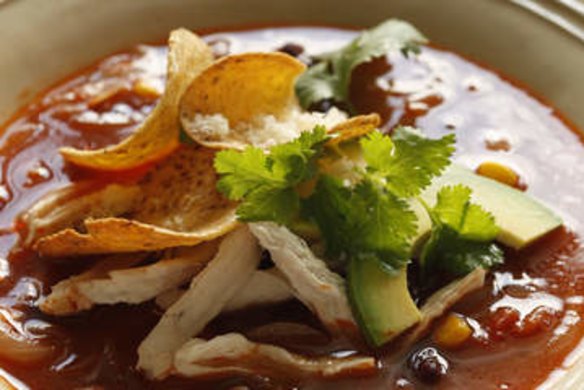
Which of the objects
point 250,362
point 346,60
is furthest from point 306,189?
point 346,60

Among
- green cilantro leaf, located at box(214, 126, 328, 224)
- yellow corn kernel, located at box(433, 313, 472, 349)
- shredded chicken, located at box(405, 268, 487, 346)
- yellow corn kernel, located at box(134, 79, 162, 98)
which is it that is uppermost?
green cilantro leaf, located at box(214, 126, 328, 224)

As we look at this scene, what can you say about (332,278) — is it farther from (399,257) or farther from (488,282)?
(488,282)

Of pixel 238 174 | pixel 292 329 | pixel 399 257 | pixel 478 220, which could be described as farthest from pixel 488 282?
pixel 238 174

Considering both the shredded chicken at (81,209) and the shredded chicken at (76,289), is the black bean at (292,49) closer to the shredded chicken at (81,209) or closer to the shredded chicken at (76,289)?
the shredded chicken at (81,209)

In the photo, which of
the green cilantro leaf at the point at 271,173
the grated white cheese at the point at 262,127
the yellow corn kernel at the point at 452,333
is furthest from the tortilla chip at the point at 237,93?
the yellow corn kernel at the point at 452,333

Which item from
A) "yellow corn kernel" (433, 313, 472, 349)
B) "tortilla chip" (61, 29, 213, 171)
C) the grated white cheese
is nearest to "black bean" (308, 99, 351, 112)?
the grated white cheese

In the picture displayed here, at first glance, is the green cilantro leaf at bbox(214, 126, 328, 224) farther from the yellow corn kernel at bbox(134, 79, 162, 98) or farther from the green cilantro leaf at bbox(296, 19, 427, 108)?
the yellow corn kernel at bbox(134, 79, 162, 98)
